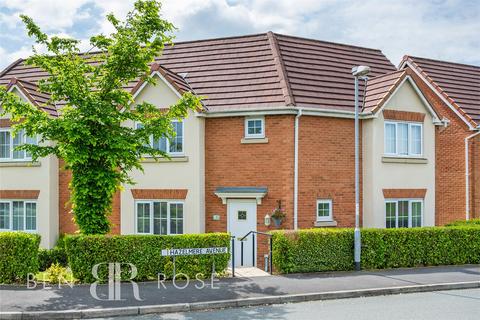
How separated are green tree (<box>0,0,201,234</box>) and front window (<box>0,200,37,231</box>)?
622 cm

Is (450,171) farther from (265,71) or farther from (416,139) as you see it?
(265,71)

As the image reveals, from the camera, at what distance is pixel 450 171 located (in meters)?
20.1

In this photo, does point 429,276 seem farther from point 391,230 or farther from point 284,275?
point 284,275

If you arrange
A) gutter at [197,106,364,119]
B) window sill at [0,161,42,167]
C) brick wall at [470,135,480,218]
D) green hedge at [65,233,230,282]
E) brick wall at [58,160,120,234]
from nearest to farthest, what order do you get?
green hedge at [65,233,230,282] < gutter at [197,106,364,119] < window sill at [0,161,42,167] < brick wall at [58,160,120,234] < brick wall at [470,135,480,218]

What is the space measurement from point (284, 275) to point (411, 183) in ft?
24.0

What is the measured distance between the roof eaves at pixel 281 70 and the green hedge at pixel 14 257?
345 inches

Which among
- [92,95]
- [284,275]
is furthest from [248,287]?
[92,95]

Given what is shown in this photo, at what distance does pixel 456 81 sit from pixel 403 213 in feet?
24.9

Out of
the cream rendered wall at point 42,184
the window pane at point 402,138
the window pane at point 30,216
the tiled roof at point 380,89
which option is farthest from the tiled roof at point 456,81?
the window pane at point 30,216

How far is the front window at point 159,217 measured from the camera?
17.4 meters

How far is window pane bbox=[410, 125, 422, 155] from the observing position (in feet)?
61.2

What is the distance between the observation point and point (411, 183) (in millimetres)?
18547

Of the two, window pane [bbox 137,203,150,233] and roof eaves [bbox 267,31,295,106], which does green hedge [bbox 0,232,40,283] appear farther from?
roof eaves [bbox 267,31,295,106]

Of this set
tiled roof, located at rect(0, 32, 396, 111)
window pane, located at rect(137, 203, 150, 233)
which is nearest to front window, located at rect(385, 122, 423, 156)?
tiled roof, located at rect(0, 32, 396, 111)
